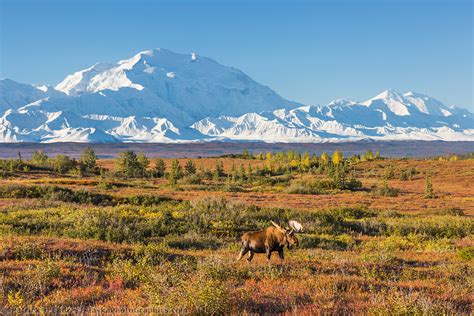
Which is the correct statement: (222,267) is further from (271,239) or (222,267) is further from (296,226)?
(296,226)

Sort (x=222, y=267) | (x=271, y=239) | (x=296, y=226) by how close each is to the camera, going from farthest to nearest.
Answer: (x=271, y=239) → (x=296, y=226) → (x=222, y=267)

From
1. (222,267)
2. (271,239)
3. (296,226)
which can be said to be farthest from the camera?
(271,239)

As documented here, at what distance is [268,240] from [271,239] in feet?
0.26

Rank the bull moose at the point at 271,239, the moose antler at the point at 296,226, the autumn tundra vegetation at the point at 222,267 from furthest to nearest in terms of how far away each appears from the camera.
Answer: the bull moose at the point at 271,239 < the moose antler at the point at 296,226 < the autumn tundra vegetation at the point at 222,267

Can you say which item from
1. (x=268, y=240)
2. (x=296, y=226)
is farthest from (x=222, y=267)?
(x=296, y=226)

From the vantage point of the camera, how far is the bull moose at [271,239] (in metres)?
10.3

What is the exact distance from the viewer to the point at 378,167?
12581cm

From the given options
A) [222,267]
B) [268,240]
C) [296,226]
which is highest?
[296,226]

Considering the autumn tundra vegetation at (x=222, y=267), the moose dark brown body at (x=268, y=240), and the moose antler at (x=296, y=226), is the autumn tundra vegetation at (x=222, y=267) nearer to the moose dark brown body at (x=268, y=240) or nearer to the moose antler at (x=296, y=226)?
the moose dark brown body at (x=268, y=240)

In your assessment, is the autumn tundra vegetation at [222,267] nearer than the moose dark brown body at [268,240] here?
Yes

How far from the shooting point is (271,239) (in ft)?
34.9

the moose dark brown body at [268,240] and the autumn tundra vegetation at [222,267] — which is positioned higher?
the moose dark brown body at [268,240]

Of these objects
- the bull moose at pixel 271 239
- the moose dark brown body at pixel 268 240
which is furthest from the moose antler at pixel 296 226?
the moose dark brown body at pixel 268 240

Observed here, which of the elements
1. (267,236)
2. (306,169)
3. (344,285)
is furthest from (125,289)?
A: (306,169)
